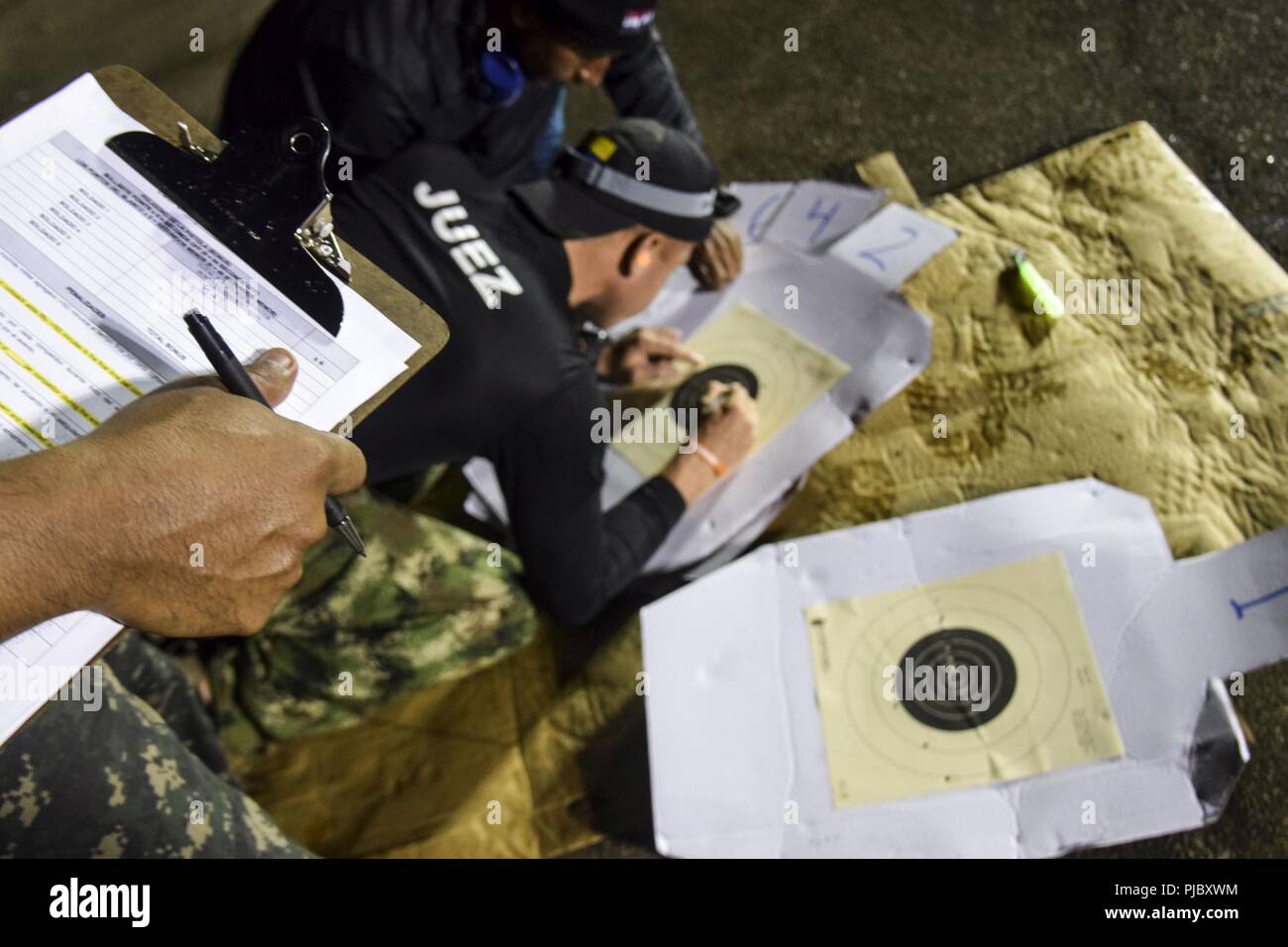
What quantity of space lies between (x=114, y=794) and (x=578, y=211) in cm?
65

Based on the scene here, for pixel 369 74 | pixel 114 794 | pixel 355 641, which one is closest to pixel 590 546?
pixel 355 641

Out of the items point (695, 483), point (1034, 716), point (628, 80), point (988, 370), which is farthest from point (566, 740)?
point (628, 80)

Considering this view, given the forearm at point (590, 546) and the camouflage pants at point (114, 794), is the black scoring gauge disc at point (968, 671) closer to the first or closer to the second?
the forearm at point (590, 546)

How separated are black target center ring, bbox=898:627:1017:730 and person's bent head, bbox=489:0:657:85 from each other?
0.69m

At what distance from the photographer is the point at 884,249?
113 centimetres

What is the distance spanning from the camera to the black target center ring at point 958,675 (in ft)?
2.97

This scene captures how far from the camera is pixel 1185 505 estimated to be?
93 cm

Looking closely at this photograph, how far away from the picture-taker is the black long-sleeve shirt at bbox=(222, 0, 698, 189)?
1078 millimetres

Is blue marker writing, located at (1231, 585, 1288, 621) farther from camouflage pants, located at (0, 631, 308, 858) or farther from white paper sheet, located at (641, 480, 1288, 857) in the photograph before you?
camouflage pants, located at (0, 631, 308, 858)

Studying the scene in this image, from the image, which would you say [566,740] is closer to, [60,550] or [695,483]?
[695,483]

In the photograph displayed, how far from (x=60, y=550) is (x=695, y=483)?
2.10 ft
